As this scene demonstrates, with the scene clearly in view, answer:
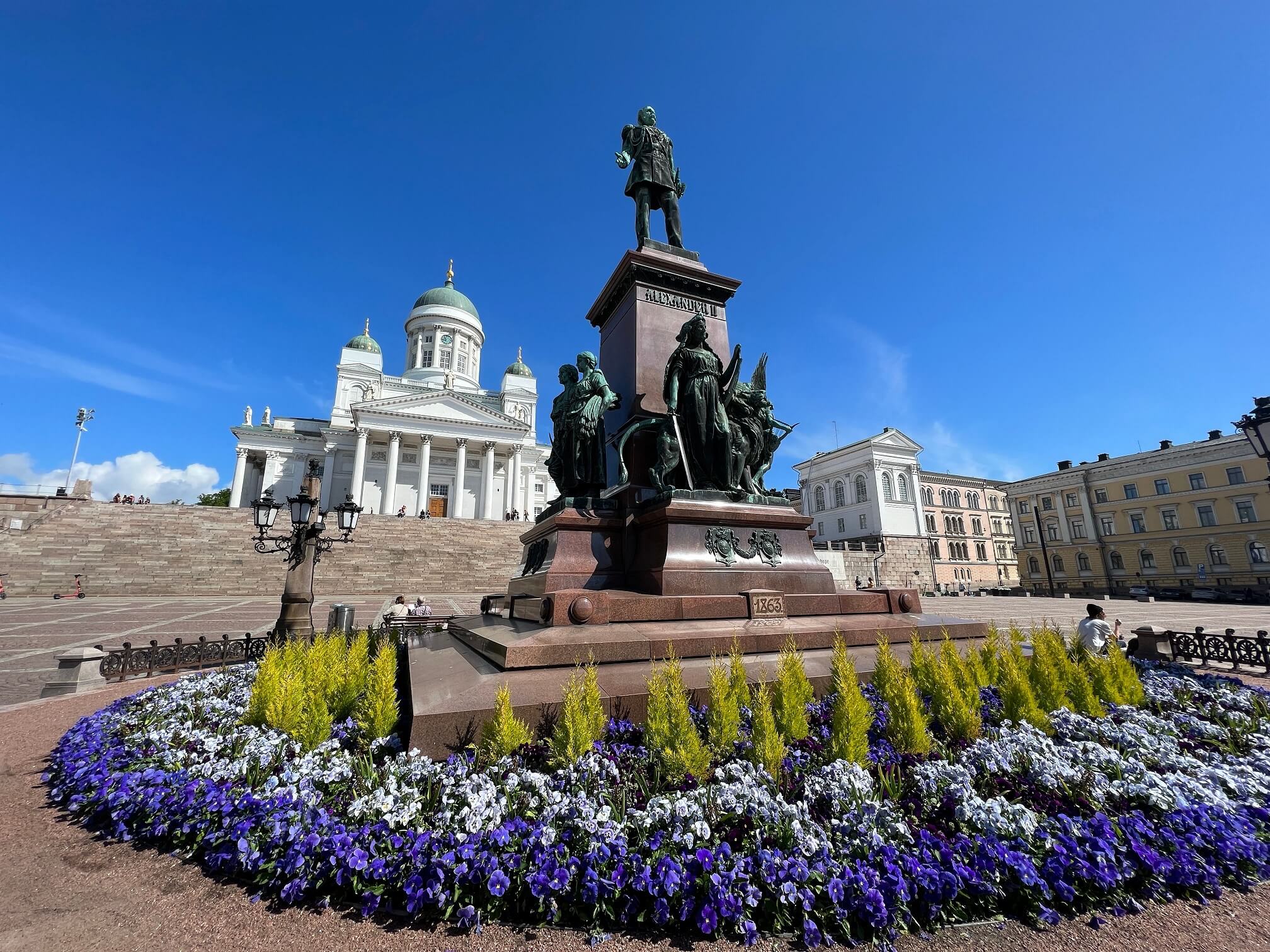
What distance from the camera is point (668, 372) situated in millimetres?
7168

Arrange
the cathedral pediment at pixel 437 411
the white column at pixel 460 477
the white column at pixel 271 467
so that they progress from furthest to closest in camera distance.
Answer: the white column at pixel 271 467 → the white column at pixel 460 477 → the cathedral pediment at pixel 437 411

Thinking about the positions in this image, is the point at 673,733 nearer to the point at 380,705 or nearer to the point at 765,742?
the point at 765,742

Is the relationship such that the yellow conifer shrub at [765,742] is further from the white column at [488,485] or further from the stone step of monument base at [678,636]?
the white column at [488,485]

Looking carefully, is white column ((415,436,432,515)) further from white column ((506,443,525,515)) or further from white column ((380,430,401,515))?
white column ((506,443,525,515))

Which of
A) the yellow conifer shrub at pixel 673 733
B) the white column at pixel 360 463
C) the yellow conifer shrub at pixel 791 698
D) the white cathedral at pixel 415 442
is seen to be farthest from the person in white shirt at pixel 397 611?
the white column at pixel 360 463

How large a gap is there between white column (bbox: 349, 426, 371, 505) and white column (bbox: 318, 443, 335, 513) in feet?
17.1

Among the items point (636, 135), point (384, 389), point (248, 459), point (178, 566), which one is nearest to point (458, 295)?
point (384, 389)

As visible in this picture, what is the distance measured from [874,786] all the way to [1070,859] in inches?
36.1

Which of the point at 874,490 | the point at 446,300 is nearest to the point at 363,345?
the point at 446,300

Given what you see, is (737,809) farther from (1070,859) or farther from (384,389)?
(384,389)

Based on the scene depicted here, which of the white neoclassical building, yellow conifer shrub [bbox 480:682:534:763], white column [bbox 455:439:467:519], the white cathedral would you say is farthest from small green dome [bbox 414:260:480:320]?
yellow conifer shrub [bbox 480:682:534:763]

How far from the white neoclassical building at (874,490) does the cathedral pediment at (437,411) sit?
35581mm

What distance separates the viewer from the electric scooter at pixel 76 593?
83.1 ft

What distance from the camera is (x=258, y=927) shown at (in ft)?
8.48
